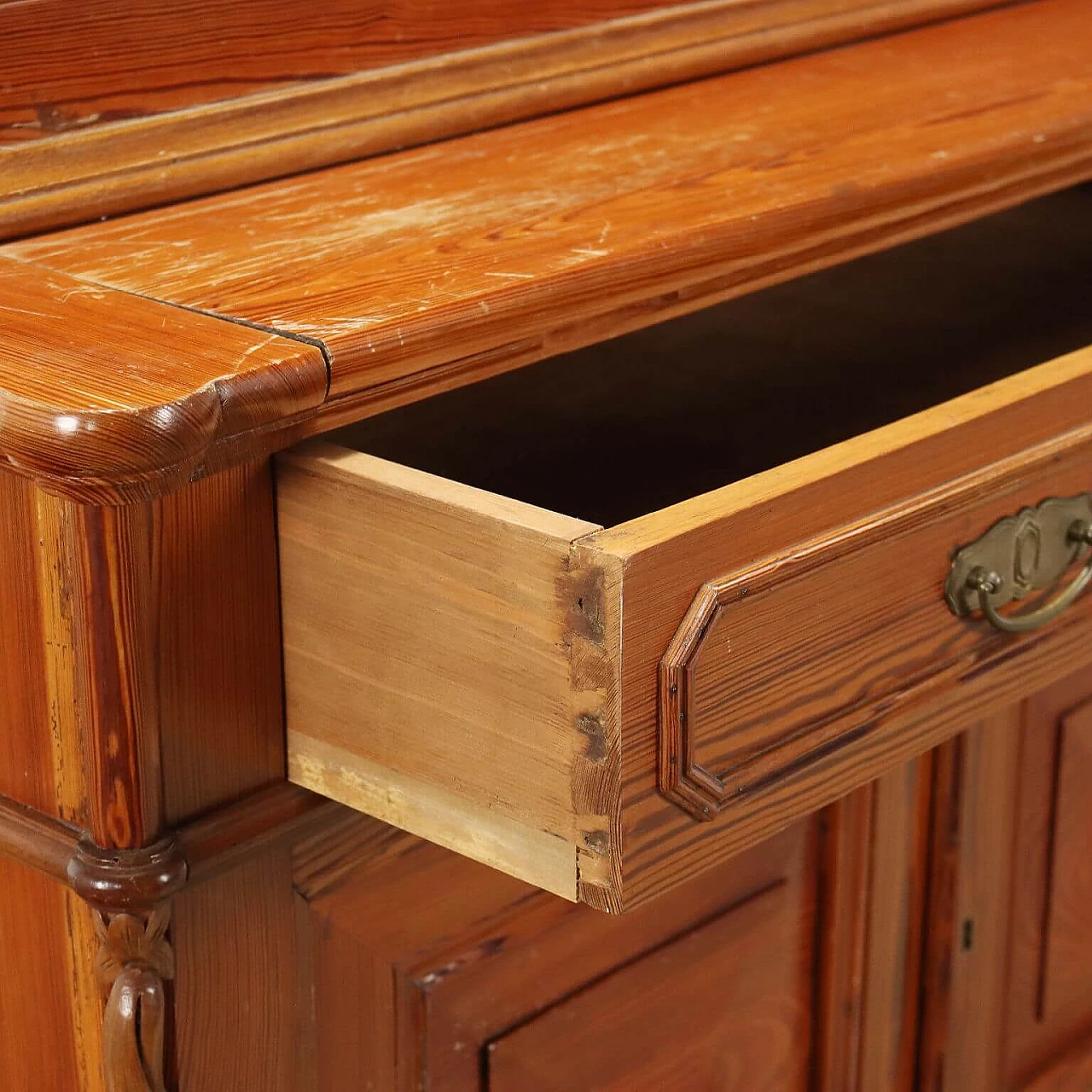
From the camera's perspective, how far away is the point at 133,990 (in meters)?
0.66

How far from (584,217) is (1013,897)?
57cm

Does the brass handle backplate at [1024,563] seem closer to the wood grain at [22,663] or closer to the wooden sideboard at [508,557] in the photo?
the wooden sideboard at [508,557]

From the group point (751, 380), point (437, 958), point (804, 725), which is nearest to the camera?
point (804, 725)

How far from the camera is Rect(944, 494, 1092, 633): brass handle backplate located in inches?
28.5

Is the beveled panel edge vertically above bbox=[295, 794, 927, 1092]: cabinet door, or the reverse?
the beveled panel edge

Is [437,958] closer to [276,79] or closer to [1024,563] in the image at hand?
[1024,563]

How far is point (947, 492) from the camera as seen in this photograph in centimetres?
69

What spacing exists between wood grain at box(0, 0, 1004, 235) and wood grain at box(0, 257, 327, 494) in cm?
15

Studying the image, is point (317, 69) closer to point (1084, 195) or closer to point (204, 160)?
point (204, 160)

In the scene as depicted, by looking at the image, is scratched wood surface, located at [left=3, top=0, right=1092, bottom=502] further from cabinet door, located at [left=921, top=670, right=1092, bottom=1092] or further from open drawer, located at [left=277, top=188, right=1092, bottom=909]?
cabinet door, located at [left=921, top=670, right=1092, bottom=1092]

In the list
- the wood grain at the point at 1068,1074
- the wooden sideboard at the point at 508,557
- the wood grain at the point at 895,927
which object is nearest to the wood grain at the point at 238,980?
the wooden sideboard at the point at 508,557

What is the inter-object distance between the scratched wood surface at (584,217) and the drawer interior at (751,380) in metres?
0.13

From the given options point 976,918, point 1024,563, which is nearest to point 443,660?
point 1024,563

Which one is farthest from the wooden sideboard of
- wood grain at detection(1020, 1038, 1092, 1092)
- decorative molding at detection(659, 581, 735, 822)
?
wood grain at detection(1020, 1038, 1092, 1092)
